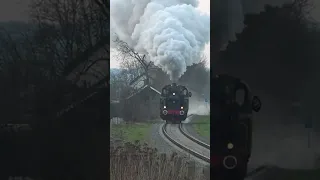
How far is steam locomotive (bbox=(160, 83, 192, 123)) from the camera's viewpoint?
2.70 m

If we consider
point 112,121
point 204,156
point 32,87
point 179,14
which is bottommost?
point 204,156

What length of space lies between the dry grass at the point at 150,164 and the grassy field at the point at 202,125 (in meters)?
A: 0.16

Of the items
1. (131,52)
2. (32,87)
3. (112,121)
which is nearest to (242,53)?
(131,52)

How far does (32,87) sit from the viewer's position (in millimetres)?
2738

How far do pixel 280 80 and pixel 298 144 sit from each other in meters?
0.35

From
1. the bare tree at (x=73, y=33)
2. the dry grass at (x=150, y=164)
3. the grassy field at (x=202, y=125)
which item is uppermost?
the bare tree at (x=73, y=33)

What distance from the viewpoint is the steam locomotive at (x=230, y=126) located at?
272cm

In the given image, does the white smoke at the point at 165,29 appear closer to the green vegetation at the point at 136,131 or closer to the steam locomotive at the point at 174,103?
the steam locomotive at the point at 174,103

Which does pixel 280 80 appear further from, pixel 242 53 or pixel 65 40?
pixel 65 40

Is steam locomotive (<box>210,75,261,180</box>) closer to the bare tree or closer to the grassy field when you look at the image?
the grassy field

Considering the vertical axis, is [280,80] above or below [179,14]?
below

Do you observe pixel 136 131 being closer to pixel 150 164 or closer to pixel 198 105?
pixel 150 164

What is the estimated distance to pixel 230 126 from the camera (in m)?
2.74

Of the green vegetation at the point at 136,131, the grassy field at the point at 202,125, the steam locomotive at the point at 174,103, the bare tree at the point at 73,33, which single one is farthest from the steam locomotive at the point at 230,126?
the bare tree at the point at 73,33
